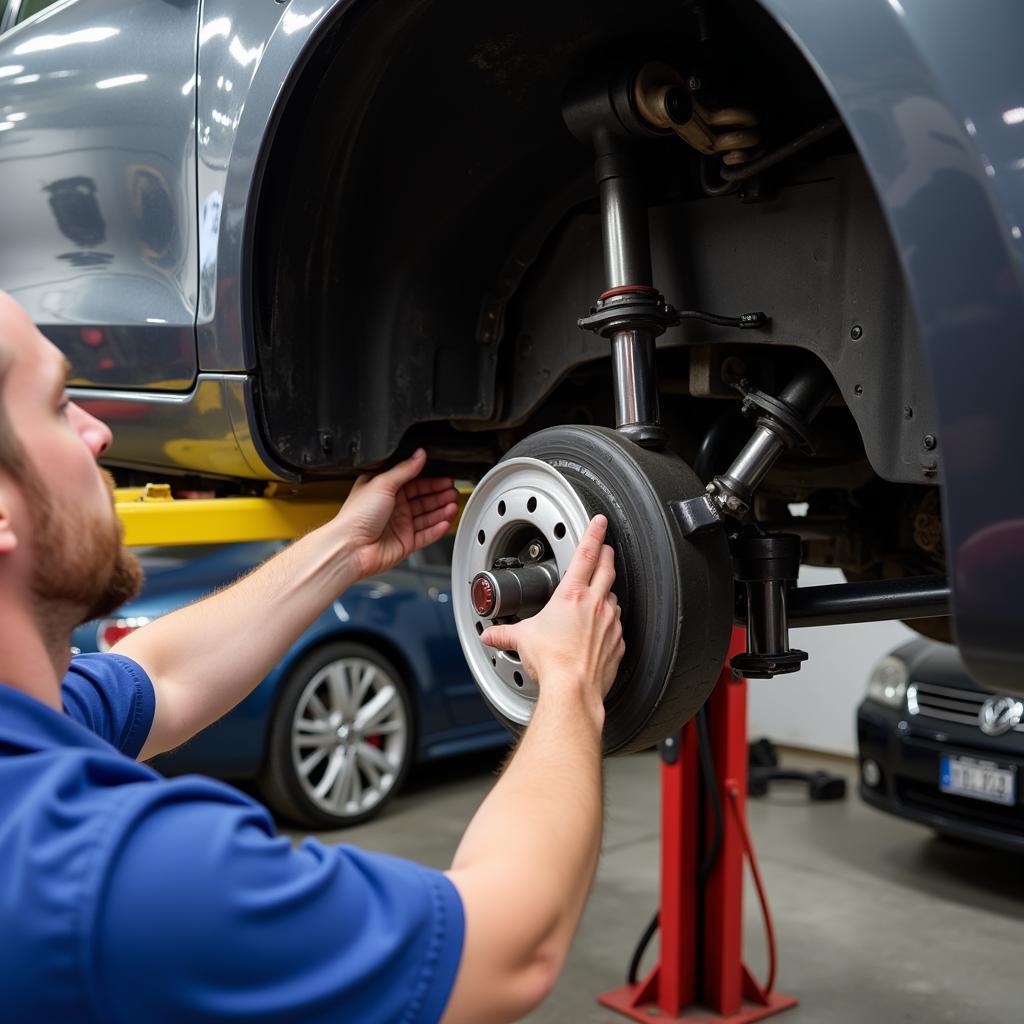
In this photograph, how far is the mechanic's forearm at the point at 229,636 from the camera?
4.51 feet

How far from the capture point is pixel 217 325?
1457 millimetres

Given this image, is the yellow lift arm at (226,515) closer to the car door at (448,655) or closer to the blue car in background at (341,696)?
the blue car in background at (341,696)

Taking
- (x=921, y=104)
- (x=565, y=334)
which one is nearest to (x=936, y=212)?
(x=921, y=104)

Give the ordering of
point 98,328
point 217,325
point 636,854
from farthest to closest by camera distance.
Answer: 1. point 636,854
2. point 98,328
3. point 217,325

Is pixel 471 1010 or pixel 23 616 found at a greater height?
pixel 23 616

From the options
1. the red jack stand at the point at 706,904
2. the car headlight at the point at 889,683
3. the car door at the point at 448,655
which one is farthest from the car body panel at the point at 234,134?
the car door at the point at 448,655

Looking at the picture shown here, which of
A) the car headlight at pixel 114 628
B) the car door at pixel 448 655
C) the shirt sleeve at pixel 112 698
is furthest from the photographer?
the car door at pixel 448 655

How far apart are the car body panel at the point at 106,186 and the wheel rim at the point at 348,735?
2.45 m

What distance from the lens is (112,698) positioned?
124 centimetres

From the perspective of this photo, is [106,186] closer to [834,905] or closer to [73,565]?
[73,565]

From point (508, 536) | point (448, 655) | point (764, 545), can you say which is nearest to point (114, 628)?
point (448, 655)

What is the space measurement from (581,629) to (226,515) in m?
0.77

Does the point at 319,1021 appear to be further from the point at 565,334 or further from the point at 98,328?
the point at 98,328

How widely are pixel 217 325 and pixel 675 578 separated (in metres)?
0.69
